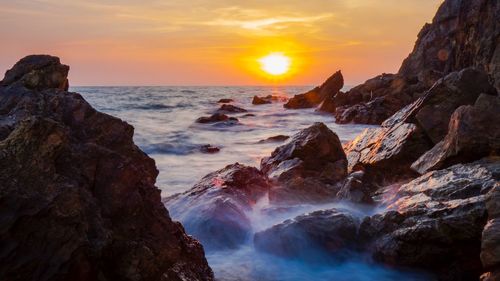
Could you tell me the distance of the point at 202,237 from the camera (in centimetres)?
797

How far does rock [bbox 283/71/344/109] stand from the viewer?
42031 millimetres

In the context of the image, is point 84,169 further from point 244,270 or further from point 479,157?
point 479,157

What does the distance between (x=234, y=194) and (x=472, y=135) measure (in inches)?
181

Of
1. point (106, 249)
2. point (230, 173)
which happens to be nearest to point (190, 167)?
point (230, 173)

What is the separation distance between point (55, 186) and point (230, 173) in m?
6.66

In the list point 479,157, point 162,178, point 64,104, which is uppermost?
point 64,104

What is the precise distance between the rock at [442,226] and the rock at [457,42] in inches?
363

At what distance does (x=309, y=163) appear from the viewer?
11016mm

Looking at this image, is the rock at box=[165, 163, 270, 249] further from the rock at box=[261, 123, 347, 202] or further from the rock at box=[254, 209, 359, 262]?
the rock at box=[254, 209, 359, 262]

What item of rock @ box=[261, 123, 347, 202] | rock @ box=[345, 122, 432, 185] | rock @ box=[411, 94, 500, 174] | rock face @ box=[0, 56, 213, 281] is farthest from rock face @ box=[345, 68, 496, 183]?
rock face @ box=[0, 56, 213, 281]

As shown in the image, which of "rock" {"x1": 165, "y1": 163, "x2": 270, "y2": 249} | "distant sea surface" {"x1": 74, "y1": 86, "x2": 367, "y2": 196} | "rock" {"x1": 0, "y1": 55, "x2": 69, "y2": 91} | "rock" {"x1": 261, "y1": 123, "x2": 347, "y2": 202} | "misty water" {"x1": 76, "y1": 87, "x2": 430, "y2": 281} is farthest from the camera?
"distant sea surface" {"x1": 74, "y1": 86, "x2": 367, "y2": 196}

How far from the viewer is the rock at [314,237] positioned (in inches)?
279

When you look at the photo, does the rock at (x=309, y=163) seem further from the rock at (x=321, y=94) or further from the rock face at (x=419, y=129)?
the rock at (x=321, y=94)

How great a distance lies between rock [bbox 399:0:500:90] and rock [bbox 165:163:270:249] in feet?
30.8
